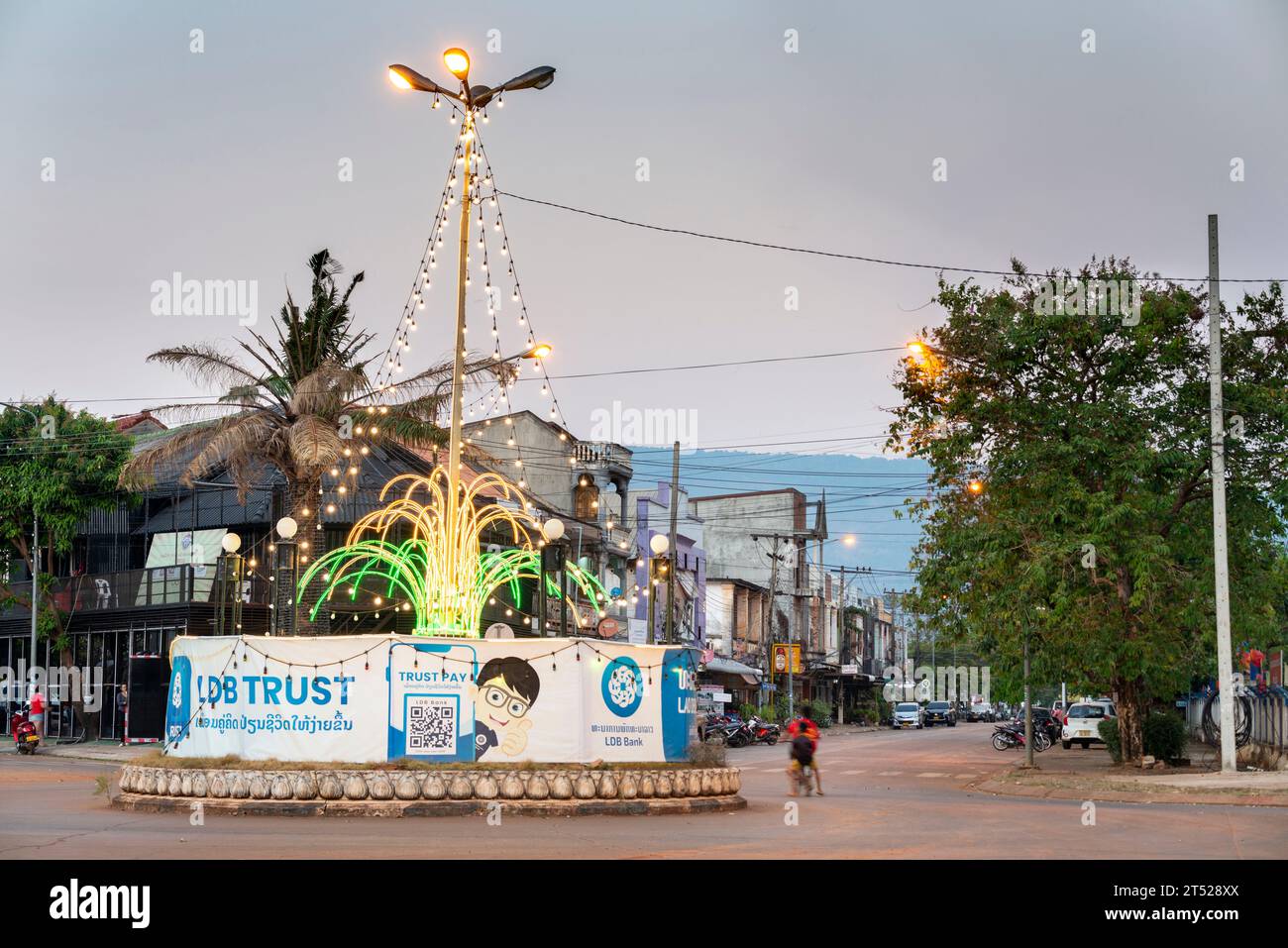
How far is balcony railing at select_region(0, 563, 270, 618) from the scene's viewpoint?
139ft

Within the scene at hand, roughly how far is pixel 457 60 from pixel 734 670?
4869 cm

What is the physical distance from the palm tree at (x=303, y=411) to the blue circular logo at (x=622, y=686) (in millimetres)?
10379

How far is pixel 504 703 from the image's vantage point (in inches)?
800

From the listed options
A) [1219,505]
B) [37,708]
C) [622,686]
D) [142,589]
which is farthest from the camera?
[142,589]

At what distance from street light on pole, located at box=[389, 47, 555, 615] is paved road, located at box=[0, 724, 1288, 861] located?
5.31 meters

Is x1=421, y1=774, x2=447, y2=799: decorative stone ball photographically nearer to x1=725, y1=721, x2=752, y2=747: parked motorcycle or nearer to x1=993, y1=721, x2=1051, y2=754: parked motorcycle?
x1=725, y1=721, x2=752, y2=747: parked motorcycle

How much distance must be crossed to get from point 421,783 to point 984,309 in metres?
17.9

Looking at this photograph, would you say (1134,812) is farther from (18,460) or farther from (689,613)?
(689,613)

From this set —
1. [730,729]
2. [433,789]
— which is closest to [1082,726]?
[730,729]

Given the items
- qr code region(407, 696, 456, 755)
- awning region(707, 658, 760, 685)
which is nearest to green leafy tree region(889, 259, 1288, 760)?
qr code region(407, 696, 456, 755)

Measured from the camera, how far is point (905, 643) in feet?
424

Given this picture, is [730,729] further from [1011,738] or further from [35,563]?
A: [35,563]

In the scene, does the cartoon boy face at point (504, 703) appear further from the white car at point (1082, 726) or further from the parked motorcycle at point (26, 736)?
the white car at point (1082, 726)

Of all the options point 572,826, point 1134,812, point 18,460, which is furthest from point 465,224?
point 18,460
